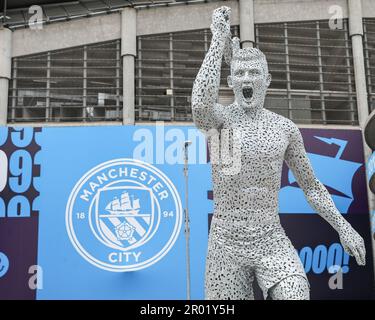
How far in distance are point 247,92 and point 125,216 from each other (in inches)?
483

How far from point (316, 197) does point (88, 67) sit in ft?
52.3

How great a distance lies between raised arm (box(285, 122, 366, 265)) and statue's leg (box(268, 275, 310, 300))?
26.9 inches

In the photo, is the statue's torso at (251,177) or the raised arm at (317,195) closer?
the statue's torso at (251,177)

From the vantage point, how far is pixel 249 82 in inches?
204

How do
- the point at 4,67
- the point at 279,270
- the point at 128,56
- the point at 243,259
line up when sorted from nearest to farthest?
the point at 279,270 → the point at 243,259 → the point at 4,67 → the point at 128,56

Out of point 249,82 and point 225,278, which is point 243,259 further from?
point 249,82

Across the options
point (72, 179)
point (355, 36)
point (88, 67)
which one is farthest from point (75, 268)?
point (355, 36)

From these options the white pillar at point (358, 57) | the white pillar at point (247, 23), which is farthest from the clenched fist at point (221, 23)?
the white pillar at point (358, 57)

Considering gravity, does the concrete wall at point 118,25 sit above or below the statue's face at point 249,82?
above

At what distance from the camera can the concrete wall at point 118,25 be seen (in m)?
20.2

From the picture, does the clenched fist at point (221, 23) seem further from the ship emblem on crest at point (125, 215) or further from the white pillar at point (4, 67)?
the white pillar at point (4, 67)

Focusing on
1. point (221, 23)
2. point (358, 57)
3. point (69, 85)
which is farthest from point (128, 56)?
point (221, 23)

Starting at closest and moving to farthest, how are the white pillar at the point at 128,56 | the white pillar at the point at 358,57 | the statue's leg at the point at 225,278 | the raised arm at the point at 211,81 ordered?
the raised arm at the point at 211,81 → the statue's leg at the point at 225,278 → the white pillar at the point at 128,56 → the white pillar at the point at 358,57
